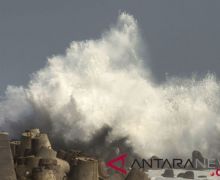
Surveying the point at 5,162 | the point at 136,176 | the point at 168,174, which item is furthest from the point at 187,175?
the point at 5,162

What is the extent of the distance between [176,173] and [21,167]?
35.2 m

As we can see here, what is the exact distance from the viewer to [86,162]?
28219 mm

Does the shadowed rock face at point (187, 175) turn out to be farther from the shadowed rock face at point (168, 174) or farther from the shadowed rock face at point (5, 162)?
the shadowed rock face at point (5, 162)

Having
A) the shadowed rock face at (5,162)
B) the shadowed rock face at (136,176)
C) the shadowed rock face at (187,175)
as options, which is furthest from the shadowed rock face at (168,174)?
the shadowed rock face at (5,162)

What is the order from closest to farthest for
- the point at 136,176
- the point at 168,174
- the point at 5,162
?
the point at 5,162, the point at 136,176, the point at 168,174

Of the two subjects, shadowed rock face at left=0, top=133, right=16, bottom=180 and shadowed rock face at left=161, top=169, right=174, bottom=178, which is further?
shadowed rock face at left=161, top=169, right=174, bottom=178

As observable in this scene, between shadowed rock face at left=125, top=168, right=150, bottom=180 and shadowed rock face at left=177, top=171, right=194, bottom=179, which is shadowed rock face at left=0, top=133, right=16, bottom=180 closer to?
shadowed rock face at left=125, top=168, right=150, bottom=180

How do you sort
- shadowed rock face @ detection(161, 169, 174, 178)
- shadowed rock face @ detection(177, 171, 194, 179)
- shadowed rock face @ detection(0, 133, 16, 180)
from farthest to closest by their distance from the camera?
shadowed rock face @ detection(177, 171, 194, 179) < shadowed rock face @ detection(161, 169, 174, 178) < shadowed rock face @ detection(0, 133, 16, 180)

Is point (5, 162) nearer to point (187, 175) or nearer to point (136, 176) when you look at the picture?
point (136, 176)

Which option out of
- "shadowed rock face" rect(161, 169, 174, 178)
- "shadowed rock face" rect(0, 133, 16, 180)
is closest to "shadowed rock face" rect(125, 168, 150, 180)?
"shadowed rock face" rect(0, 133, 16, 180)

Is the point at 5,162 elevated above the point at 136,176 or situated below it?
above

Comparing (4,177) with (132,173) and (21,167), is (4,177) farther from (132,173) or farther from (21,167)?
(132,173)

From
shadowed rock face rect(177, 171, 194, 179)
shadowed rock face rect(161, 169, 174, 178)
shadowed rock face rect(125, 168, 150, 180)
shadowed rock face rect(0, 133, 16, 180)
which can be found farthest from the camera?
shadowed rock face rect(177, 171, 194, 179)

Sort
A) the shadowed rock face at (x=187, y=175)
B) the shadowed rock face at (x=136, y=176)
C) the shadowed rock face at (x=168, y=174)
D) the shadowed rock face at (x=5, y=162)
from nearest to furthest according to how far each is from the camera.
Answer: the shadowed rock face at (x=5, y=162) < the shadowed rock face at (x=136, y=176) < the shadowed rock face at (x=168, y=174) < the shadowed rock face at (x=187, y=175)
